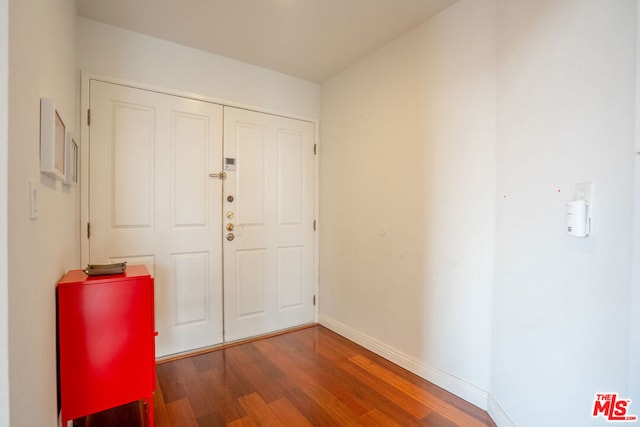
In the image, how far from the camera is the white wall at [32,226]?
82 cm

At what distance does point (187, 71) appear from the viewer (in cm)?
256

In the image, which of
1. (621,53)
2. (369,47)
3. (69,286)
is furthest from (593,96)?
(69,286)

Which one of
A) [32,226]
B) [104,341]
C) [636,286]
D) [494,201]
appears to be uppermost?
[494,201]

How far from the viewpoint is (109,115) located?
226 cm

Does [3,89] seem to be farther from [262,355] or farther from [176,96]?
[262,355]

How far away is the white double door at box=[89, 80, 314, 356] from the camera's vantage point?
229 centimetres

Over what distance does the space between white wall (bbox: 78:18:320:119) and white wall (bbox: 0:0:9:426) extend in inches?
69.3

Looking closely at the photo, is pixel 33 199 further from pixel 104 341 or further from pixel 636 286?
pixel 636 286

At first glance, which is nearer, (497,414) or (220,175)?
(497,414)

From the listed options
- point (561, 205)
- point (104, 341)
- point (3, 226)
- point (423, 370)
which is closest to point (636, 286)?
point (561, 205)

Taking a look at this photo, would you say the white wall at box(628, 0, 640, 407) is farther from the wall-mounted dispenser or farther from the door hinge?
the door hinge

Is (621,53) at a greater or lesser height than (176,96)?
lesser

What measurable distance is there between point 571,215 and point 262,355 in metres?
2.30

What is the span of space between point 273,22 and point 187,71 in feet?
2.82
